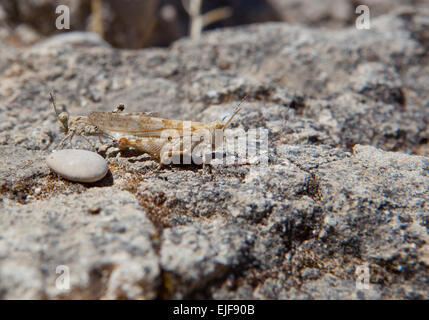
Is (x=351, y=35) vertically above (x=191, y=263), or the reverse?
(x=351, y=35)

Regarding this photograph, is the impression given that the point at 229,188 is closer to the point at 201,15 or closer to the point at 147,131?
the point at 147,131

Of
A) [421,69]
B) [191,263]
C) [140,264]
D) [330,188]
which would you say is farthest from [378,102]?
[140,264]

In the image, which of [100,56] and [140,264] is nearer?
[140,264]

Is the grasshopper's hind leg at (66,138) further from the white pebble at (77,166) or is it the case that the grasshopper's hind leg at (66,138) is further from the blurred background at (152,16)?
the blurred background at (152,16)

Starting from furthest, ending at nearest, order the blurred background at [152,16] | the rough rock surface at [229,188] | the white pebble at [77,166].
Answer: the blurred background at [152,16] → the white pebble at [77,166] → the rough rock surface at [229,188]

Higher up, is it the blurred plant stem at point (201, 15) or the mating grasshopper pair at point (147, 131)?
the blurred plant stem at point (201, 15)

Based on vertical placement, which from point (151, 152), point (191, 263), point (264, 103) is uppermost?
point (264, 103)

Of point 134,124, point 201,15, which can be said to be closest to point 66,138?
point 134,124

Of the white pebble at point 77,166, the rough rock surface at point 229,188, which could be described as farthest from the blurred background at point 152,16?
the white pebble at point 77,166
